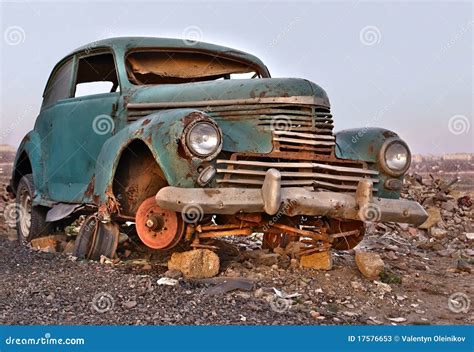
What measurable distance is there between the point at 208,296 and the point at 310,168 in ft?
4.19

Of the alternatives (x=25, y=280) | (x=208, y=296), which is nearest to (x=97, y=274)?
(x=25, y=280)

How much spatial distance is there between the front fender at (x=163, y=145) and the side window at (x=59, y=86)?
7.05 ft

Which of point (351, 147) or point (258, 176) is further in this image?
point (351, 147)

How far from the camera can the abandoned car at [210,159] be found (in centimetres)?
410

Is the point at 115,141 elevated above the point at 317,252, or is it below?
above

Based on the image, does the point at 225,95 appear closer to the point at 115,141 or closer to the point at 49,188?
the point at 115,141

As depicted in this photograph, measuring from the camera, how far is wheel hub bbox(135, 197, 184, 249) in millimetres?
4344

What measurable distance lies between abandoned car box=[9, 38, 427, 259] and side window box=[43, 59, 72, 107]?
0.38 meters

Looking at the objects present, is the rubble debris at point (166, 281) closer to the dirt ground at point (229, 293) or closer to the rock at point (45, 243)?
the dirt ground at point (229, 293)

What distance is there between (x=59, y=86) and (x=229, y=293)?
3.93 meters

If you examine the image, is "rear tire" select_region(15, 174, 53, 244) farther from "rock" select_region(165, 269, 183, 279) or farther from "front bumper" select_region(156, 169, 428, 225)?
"front bumper" select_region(156, 169, 428, 225)

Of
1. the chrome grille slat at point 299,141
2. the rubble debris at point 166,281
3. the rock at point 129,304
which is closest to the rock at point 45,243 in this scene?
the rubble debris at point 166,281

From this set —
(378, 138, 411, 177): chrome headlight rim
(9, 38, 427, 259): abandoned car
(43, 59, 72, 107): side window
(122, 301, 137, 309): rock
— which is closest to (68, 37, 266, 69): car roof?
(9, 38, 427, 259): abandoned car

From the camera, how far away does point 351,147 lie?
5254 mm
